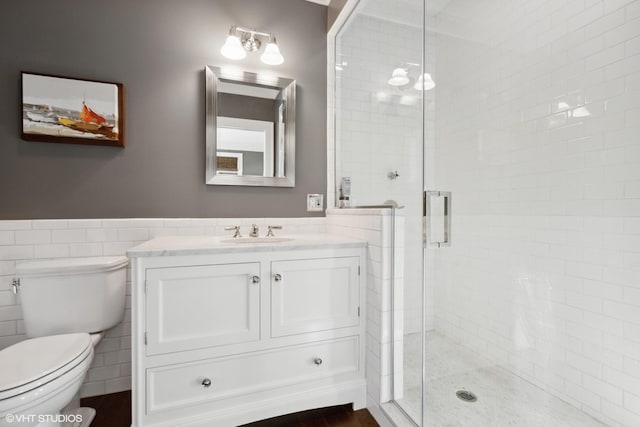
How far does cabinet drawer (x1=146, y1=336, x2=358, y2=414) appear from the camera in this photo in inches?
51.3

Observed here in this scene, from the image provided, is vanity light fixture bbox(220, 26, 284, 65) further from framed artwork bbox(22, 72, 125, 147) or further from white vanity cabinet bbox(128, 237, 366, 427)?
white vanity cabinet bbox(128, 237, 366, 427)

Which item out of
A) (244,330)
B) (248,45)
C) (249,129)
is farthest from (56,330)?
(248,45)

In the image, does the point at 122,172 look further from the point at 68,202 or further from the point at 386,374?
the point at 386,374

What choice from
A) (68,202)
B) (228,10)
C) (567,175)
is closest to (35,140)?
(68,202)

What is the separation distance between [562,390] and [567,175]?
0.85 metres

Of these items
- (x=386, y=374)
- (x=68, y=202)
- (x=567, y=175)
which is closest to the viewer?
(x=567, y=175)

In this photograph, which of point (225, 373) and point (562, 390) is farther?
point (225, 373)

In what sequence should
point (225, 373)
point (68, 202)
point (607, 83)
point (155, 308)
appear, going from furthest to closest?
point (68, 202), point (225, 373), point (155, 308), point (607, 83)

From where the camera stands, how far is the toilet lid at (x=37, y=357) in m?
1.05

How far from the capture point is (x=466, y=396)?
1444 mm

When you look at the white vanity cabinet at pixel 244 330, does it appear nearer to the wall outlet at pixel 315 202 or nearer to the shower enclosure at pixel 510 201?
the shower enclosure at pixel 510 201

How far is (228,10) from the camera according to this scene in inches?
76.8

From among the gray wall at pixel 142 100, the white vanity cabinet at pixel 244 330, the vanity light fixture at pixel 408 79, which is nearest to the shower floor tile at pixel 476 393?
the white vanity cabinet at pixel 244 330

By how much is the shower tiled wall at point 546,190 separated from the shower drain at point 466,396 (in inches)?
8.0
